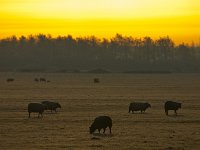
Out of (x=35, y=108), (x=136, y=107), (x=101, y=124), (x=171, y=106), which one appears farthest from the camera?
(x=136, y=107)

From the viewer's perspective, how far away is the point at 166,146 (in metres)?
25.2

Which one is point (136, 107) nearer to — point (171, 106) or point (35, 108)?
point (171, 106)

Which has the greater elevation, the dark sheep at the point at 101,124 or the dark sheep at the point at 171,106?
the dark sheep at the point at 171,106

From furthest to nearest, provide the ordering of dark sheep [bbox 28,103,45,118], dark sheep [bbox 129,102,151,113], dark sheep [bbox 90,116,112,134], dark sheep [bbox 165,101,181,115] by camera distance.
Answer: dark sheep [bbox 129,102,151,113]
dark sheep [bbox 165,101,181,115]
dark sheep [bbox 28,103,45,118]
dark sheep [bbox 90,116,112,134]

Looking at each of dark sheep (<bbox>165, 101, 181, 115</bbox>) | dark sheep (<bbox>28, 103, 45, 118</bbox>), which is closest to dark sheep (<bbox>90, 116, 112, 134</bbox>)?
dark sheep (<bbox>28, 103, 45, 118</bbox>)

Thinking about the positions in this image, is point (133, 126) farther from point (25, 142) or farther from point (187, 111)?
point (187, 111)

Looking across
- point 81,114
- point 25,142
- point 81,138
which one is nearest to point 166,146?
point 81,138

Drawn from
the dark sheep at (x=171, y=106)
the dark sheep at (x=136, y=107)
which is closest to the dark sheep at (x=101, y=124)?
the dark sheep at (x=171, y=106)

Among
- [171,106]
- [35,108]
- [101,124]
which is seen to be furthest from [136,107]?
[101,124]

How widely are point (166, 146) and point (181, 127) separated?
7731 mm

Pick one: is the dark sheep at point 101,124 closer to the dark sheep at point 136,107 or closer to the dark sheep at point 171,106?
the dark sheep at point 171,106

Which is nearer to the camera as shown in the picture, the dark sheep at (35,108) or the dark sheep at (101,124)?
the dark sheep at (101,124)

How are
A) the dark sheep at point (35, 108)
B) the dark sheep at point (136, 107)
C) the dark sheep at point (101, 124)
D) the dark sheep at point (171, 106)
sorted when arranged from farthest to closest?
the dark sheep at point (136, 107)
the dark sheep at point (171, 106)
the dark sheep at point (35, 108)
the dark sheep at point (101, 124)

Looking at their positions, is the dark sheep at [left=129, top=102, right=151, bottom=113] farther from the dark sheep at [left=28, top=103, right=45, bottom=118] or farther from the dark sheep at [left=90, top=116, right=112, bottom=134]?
the dark sheep at [left=90, top=116, right=112, bottom=134]
